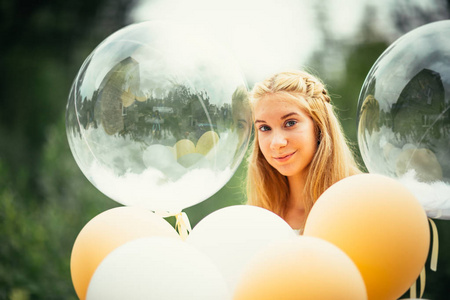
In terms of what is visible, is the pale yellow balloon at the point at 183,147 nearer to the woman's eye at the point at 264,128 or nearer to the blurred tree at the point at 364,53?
the woman's eye at the point at 264,128

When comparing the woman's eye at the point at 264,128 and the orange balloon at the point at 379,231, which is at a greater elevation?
the woman's eye at the point at 264,128

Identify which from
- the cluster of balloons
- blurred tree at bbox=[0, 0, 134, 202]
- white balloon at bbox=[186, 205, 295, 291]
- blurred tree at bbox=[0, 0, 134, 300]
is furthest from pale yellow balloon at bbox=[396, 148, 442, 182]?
blurred tree at bbox=[0, 0, 134, 202]

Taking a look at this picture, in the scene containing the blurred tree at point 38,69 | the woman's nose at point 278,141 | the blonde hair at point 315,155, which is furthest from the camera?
the blurred tree at point 38,69

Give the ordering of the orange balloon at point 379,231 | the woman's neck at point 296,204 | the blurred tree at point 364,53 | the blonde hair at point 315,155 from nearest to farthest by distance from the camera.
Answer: the orange balloon at point 379,231 → the blonde hair at point 315,155 → the woman's neck at point 296,204 → the blurred tree at point 364,53

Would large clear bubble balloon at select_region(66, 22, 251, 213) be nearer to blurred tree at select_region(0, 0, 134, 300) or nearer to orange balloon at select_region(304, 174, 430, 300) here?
orange balloon at select_region(304, 174, 430, 300)

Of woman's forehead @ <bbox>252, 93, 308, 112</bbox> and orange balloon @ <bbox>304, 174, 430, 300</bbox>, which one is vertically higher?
woman's forehead @ <bbox>252, 93, 308, 112</bbox>

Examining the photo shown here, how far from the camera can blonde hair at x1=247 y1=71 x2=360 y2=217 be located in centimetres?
224

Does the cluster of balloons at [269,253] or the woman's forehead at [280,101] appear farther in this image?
the woman's forehead at [280,101]

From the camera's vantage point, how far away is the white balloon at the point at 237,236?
152 centimetres

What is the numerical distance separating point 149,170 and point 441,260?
440cm

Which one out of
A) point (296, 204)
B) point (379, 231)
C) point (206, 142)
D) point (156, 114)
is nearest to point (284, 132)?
point (296, 204)

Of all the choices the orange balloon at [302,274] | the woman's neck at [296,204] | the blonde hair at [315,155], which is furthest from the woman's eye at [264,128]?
the orange balloon at [302,274]

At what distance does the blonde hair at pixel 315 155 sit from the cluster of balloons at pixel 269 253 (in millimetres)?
688

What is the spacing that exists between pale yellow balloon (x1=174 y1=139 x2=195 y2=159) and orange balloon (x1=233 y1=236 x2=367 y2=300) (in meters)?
0.47
